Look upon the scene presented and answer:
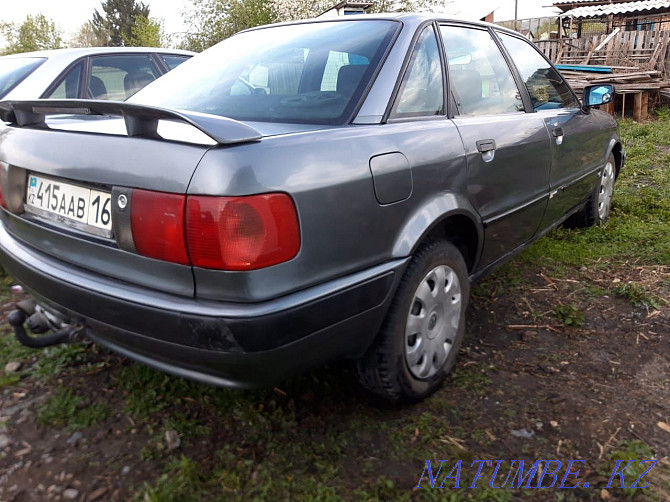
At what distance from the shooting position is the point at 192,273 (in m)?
1.68

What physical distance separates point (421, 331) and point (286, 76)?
123cm

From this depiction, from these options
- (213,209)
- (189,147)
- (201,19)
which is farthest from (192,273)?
(201,19)

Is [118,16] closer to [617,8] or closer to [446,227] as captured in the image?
[617,8]

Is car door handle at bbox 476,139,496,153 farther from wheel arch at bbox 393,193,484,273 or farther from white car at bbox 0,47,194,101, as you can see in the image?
white car at bbox 0,47,194,101

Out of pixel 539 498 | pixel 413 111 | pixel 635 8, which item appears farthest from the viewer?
pixel 635 8

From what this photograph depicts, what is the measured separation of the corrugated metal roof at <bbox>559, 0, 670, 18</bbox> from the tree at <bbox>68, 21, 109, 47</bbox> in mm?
49707

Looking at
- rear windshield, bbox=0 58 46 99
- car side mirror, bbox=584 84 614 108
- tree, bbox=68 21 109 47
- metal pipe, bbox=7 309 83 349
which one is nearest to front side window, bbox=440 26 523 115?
car side mirror, bbox=584 84 614 108

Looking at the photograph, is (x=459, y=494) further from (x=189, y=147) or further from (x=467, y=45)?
(x=467, y=45)

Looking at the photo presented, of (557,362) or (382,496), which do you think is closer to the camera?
(382,496)

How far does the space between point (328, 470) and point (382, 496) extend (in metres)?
0.22

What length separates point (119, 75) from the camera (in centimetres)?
500

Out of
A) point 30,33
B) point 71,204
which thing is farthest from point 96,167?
point 30,33

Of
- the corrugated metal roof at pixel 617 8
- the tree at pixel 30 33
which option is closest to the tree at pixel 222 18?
the corrugated metal roof at pixel 617 8

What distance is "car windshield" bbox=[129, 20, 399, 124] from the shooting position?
221 cm
